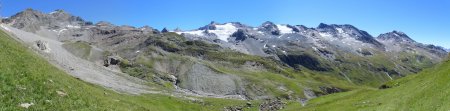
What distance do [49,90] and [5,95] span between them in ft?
19.5

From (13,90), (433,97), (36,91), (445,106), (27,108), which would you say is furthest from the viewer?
(433,97)

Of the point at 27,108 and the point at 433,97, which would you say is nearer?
the point at 27,108

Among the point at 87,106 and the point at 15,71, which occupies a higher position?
the point at 15,71

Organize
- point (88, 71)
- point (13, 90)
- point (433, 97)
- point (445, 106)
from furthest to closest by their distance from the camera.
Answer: point (88, 71) → point (433, 97) → point (445, 106) → point (13, 90)

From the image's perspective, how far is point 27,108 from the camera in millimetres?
32719

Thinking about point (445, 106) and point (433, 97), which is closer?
point (445, 106)

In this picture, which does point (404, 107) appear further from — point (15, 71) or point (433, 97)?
point (15, 71)

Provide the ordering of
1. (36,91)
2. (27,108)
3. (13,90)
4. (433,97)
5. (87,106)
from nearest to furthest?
1. (27,108)
2. (13,90)
3. (36,91)
4. (87,106)
5. (433,97)

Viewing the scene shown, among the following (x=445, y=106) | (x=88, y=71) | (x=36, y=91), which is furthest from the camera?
(x=88, y=71)

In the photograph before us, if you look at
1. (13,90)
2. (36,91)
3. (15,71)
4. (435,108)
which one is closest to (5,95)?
(13,90)

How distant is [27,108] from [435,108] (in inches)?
1357

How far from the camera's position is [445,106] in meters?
43.7

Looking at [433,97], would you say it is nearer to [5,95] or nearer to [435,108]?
[435,108]

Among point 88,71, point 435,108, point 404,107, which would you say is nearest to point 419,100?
point 404,107
